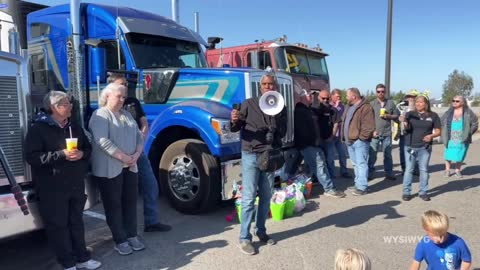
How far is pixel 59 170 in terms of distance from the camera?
3.46m

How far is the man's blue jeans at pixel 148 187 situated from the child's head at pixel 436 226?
2790mm

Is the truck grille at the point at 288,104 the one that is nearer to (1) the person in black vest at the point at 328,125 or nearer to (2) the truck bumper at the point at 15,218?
(1) the person in black vest at the point at 328,125

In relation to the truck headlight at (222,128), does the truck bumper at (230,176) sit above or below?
below

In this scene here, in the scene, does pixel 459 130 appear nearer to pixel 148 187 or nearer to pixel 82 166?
pixel 148 187

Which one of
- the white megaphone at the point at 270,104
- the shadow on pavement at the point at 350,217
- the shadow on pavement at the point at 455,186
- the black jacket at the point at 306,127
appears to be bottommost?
the shadow on pavement at the point at 455,186

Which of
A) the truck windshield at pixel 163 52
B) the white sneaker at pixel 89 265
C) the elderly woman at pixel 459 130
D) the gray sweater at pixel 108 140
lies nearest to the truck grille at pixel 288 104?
the truck windshield at pixel 163 52

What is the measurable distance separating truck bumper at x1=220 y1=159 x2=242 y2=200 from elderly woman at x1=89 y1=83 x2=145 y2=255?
1.20 metres

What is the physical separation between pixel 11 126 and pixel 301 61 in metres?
8.56

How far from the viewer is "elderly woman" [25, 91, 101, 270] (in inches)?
134

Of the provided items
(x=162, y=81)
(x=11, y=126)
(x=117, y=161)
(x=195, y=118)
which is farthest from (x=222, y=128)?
(x=11, y=126)

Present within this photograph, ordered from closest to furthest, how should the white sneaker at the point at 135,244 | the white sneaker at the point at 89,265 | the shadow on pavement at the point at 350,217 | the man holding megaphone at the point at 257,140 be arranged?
the white sneaker at the point at 89,265, the man holding megaphone at the point at 257,140, the white sneaker at the point at 135,244, the shadow on pavement at the point at 350,217

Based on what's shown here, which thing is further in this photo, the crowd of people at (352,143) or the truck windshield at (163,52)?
the truck windshield at (163,52)

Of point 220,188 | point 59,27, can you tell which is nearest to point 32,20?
point 59,27

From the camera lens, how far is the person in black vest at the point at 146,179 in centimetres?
445
